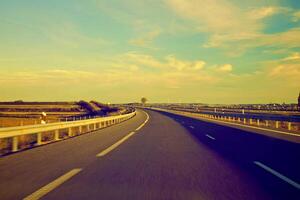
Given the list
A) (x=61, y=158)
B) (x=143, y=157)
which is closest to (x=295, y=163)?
(x=143, y=157)

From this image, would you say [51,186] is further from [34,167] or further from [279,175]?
[279,175]

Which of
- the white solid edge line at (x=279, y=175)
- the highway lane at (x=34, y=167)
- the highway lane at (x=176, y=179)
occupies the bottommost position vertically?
the highway lane at (x=34, y=167)

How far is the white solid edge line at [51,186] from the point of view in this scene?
593cm

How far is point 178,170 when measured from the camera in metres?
8.50

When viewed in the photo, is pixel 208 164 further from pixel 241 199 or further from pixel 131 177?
pixel 241 199

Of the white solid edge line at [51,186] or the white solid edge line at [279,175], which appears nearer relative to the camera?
the white solid edge line at [51,186]

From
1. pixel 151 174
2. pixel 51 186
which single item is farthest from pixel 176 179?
pixel 51 186

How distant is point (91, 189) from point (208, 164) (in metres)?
3.88

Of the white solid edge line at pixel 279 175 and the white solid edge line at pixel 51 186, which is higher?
the white solid edge line at pixel 279 175

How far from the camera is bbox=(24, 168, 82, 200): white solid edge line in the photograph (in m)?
5.93

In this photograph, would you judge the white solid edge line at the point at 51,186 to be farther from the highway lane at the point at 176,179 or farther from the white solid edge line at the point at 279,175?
the white solid edge line at the point at 279,175

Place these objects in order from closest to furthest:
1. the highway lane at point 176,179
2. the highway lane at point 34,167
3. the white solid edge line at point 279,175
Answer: the highway lane at point 176,179 < the highway lane at point 34,167 < the white solid edge line at point 279,175

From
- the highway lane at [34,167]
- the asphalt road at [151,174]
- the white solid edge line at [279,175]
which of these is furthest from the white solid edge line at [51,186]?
the white solid edge line at [279,175]

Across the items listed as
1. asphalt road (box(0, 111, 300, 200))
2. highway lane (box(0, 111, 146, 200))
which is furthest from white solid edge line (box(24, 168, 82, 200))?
highway lane (box(0, 111, 146, 200))
